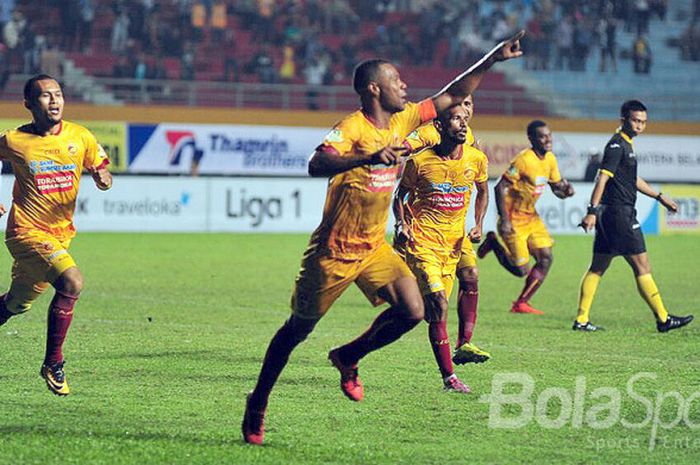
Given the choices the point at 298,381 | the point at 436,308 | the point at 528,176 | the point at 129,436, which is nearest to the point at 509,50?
the point at 436,308

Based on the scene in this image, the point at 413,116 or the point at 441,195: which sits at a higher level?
the point at 413,116

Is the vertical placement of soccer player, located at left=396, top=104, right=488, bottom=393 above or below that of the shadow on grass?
above

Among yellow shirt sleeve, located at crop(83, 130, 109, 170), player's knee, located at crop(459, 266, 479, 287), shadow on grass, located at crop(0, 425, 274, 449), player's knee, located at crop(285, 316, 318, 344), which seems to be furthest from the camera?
player's knee, located at crop(459, 266, 479, 287)

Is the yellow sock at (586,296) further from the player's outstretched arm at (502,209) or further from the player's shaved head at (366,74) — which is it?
the player's shaved head at (366,74)

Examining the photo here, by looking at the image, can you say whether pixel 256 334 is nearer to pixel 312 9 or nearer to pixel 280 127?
pixel 280 127

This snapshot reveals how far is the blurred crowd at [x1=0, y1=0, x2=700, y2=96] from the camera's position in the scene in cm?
3322

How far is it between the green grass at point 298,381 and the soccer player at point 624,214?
321 mm

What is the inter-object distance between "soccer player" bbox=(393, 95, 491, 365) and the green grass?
0.58 ft

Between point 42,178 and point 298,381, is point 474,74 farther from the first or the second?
point 42,178

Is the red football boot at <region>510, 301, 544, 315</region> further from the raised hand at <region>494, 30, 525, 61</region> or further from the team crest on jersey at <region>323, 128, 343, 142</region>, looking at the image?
the team crest on jersey at <region>323, 128, 343, 142</region>

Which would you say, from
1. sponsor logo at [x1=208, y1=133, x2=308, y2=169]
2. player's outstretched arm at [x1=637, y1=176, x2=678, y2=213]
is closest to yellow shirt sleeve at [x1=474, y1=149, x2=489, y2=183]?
player's outstretched arm at [x1=637, y1=176, x2=678, y2=213]

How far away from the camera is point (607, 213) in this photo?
13148 mm

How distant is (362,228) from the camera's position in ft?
23.7

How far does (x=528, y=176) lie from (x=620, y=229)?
202 centimetres
